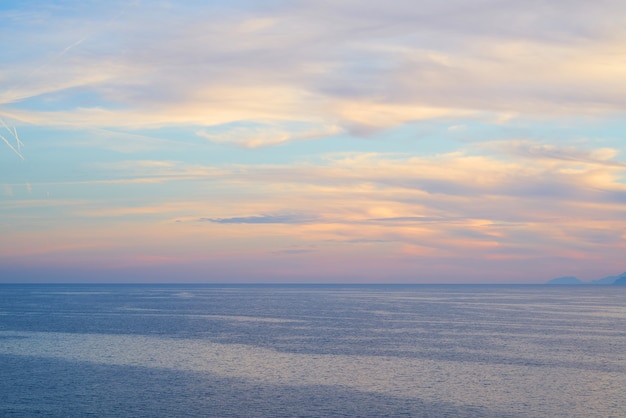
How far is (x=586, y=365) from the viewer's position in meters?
63.4

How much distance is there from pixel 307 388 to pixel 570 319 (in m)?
87.1

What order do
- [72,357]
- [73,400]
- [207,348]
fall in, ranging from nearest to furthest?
[73,400]
[72,357]
[207,348]

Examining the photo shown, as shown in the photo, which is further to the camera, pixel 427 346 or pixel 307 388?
pixel 427 346

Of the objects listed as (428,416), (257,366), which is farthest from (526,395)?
(257,366)

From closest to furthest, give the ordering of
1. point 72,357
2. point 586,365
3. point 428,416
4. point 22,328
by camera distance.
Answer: point 428,416, point 586,365, point 72,357, point 22,328

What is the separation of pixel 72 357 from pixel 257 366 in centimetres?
1964

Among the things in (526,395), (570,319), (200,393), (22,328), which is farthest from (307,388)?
(570,319)

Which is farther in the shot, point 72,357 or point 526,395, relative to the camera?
point 72,357

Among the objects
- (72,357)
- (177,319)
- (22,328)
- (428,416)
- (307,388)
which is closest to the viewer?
(428,416)

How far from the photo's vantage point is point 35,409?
4441 centimetres

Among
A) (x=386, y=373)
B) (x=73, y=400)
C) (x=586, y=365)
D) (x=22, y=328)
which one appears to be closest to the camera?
(x=73, y=400)

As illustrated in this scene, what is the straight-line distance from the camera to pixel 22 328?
9981 centimetres

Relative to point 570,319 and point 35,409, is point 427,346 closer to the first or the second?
point 35,409

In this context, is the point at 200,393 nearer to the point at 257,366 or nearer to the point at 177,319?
the point at 257,366
